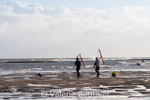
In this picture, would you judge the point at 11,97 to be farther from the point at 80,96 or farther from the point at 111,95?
the point at 111,95

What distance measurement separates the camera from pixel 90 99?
53.8 feet

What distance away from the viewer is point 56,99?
16516 mm

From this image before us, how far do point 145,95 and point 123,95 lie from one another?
1075 mm

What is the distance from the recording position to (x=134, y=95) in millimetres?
17781

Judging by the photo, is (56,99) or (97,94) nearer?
(56,99)

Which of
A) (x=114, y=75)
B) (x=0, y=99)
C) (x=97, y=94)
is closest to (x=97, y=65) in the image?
(x=114, y=75)

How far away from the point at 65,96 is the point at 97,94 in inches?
→ 69.0

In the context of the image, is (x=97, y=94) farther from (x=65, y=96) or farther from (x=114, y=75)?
(x=114, y=75)

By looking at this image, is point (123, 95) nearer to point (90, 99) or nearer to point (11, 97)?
point (90, 99)

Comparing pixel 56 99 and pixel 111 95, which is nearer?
pixel 56 99

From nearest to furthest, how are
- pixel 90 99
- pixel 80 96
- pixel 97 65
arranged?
1. pixel 90 99
2. pixel 80 96
3. pixel 97 65

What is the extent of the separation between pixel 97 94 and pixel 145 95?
7.82ft

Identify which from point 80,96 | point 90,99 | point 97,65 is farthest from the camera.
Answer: point 97,65

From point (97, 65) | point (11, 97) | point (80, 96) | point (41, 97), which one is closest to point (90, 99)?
point (80, 96)
